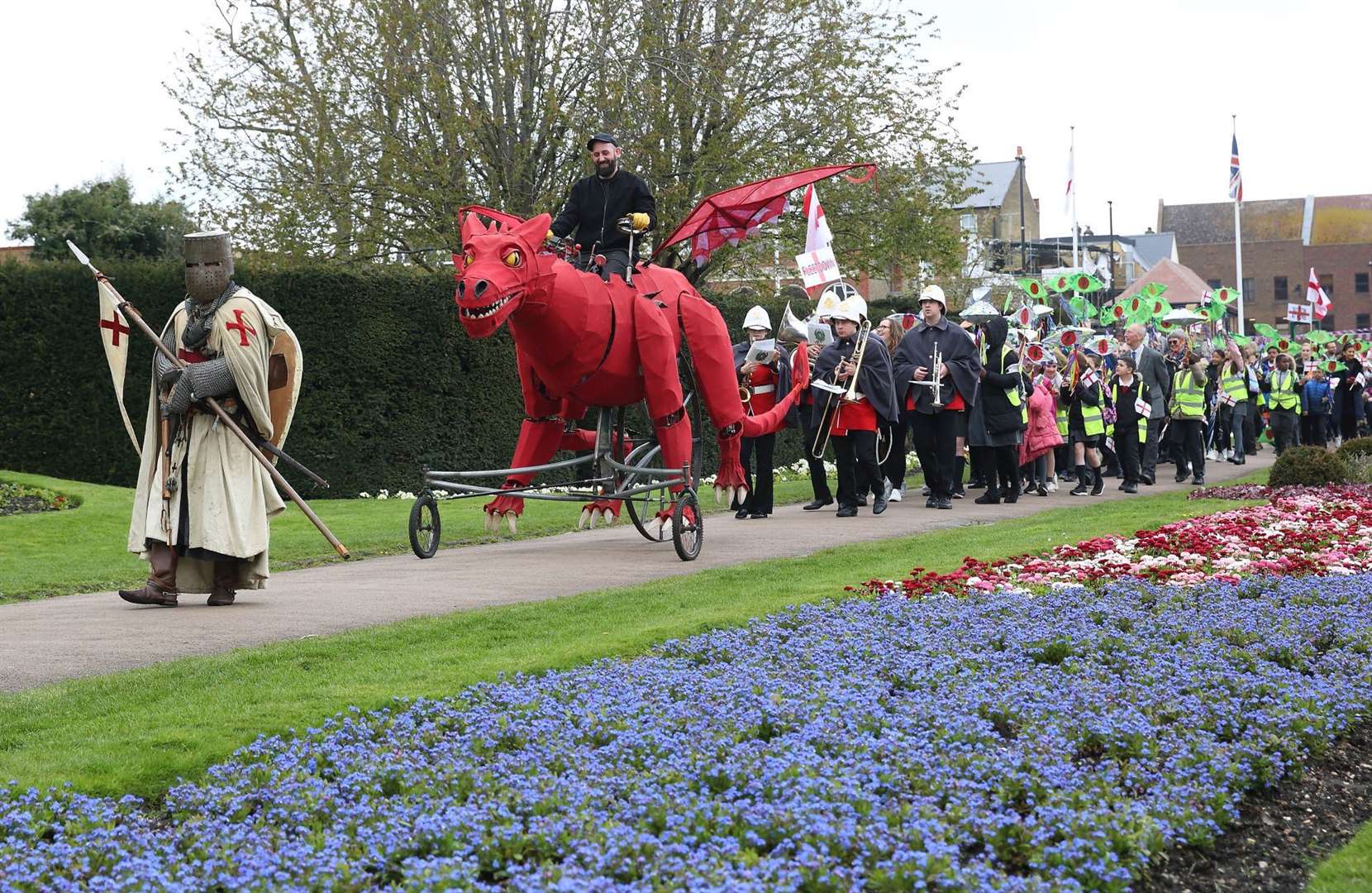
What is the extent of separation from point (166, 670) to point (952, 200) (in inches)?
989

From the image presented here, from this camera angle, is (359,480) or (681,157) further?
(681,157)

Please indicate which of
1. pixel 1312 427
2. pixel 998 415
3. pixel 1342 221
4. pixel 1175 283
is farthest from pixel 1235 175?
pixel 1342 221

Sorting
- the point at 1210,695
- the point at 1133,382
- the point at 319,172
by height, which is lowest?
the point at 1210,695

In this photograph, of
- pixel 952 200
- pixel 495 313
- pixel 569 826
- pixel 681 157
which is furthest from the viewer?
pixel 952 200

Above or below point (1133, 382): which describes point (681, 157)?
above

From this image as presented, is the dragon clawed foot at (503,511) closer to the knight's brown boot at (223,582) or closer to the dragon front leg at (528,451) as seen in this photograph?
the dragon front leg at (528,451)

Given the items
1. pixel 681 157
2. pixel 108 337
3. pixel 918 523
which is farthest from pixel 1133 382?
pixel 108 337

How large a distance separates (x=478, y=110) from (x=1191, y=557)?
15615 mm

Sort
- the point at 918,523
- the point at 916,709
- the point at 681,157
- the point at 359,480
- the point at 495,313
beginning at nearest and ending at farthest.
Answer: the point at 916,709 → the point at 495,313 → the point at 918,523 → the point at 359,480 → the point at 681,157

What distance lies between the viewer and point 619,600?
9.60 meters

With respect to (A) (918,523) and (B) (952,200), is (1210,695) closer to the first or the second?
(A) (918,523)

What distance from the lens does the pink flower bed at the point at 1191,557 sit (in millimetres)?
10141

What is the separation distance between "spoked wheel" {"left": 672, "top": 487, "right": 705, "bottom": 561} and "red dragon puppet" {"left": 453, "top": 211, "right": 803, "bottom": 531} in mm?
439

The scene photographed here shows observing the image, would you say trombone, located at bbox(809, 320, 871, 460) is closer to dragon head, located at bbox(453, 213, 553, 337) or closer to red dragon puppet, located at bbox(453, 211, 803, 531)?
red dragon puppet, located at bbox(453, 211, 803, 531)
